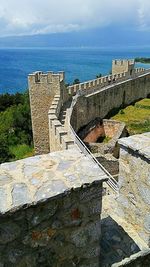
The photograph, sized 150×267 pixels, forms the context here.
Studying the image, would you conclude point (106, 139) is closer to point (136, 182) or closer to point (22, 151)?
point (22, 151)

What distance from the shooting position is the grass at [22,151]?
1637 cm

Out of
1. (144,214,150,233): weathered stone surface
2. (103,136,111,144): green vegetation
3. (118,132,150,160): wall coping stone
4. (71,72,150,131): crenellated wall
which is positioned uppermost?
(118,132,150,160): wall coping stone

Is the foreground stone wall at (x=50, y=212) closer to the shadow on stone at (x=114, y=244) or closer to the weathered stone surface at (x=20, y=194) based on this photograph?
the weathered stone surface at (x=20, y=194)

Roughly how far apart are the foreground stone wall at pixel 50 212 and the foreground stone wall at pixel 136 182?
0.65m

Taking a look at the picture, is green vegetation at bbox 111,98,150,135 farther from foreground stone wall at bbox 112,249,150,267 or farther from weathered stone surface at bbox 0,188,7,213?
weathered stone surface at bbox 0,188,7,213

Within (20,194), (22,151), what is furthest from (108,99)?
(20,194)

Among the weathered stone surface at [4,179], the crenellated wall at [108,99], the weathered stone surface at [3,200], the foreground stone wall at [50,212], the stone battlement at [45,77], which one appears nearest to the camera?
the weathered stone surface at [3,200]

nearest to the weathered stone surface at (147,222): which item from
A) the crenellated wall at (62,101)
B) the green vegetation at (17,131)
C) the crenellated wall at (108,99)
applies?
the crenellated wall at (62,101)

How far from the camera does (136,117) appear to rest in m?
20.3

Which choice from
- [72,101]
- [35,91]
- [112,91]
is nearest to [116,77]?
[112,91]

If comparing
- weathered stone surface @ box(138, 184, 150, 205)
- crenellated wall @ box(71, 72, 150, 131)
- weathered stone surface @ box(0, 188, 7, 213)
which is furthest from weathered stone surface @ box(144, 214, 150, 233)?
crenellated wall @ box(71, 72, 150, 131)

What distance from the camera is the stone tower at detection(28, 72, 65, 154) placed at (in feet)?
42.9

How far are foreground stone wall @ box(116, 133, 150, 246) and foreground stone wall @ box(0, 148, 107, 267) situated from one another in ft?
2.13

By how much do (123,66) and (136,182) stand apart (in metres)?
22.2
